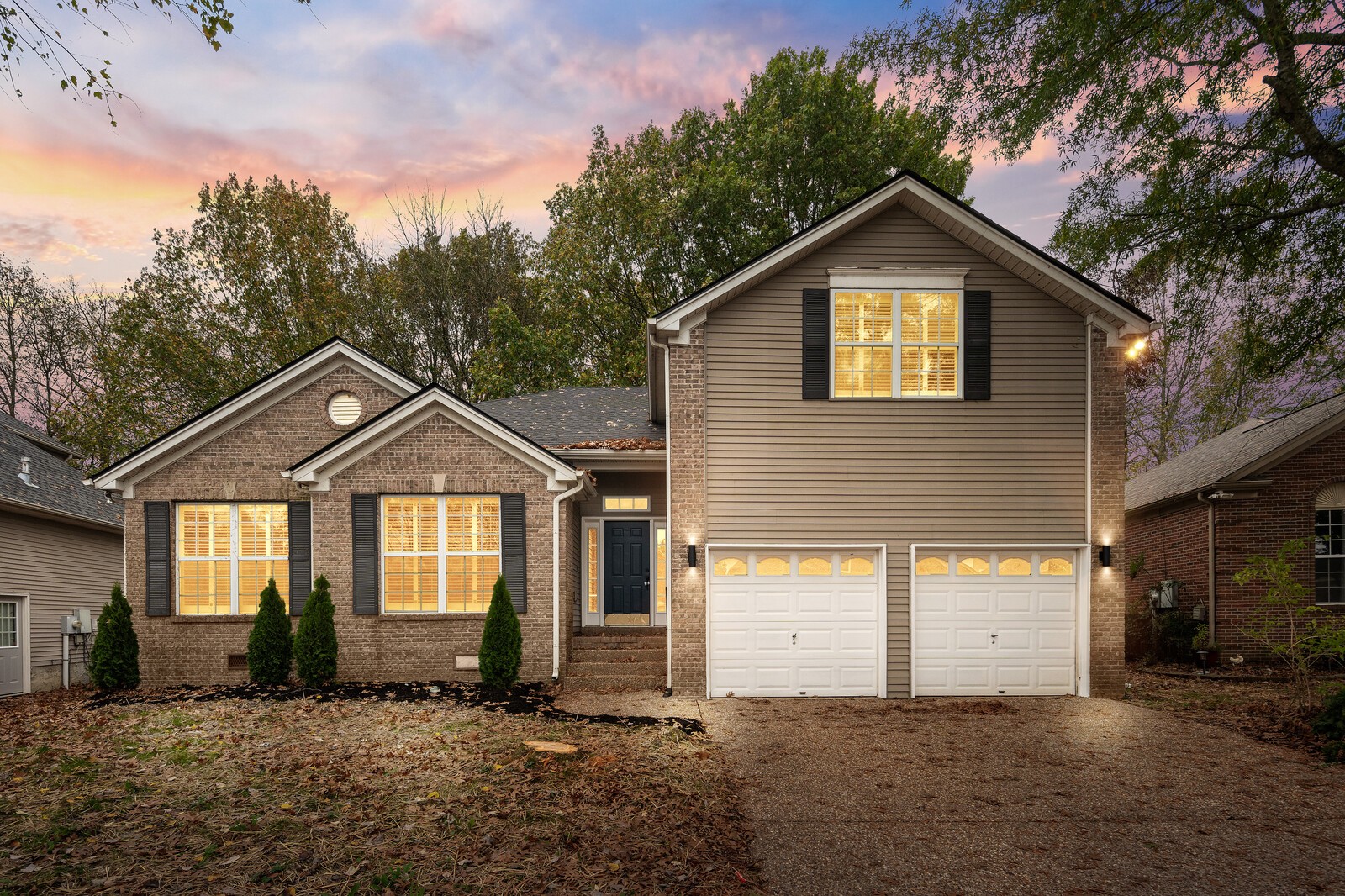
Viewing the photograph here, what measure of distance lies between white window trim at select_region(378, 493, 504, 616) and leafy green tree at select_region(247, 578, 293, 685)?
5.08 feet

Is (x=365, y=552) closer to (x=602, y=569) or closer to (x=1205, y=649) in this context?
(x=602, y=569)

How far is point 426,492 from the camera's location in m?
11.8

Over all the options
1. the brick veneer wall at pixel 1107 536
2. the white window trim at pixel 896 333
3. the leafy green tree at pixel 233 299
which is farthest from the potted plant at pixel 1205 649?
the leafy green tree at pixel 233 299

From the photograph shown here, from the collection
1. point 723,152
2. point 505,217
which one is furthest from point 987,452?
point 505,217

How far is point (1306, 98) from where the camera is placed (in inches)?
408

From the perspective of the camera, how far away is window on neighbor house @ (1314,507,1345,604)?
569 inches

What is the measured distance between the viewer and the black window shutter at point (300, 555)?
12.0 m

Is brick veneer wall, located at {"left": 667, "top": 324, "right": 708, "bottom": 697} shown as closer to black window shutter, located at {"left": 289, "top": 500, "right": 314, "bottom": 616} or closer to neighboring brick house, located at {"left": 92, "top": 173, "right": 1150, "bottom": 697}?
neighboring brick house, located at {"left": 92, "top": 173, "right": 1150, "bottom": 697}

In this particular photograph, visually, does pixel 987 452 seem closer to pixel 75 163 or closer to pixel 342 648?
pixel 342 648

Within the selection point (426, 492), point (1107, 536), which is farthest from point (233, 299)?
point (1107, 536)

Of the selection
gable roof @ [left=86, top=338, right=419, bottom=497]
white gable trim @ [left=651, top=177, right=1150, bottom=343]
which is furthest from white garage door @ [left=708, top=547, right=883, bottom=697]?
gable roof @ [left=86, top=338, right=419, bottom=497]

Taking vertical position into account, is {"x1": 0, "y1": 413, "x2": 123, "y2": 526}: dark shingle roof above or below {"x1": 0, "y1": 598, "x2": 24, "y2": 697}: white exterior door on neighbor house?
above

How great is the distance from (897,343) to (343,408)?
9.62 metres

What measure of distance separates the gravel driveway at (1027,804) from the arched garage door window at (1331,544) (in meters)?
7.59
